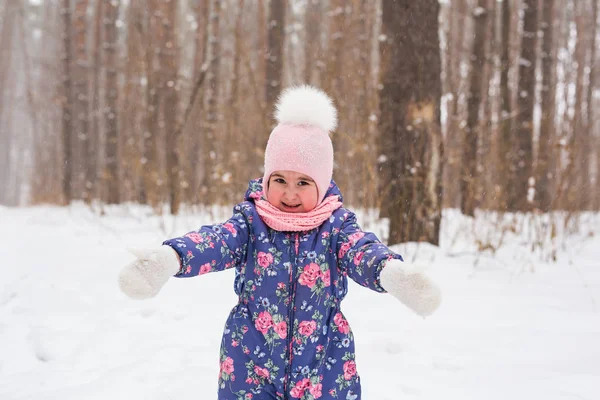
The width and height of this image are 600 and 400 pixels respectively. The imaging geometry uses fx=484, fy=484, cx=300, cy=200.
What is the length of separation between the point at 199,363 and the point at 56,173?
17262 mm

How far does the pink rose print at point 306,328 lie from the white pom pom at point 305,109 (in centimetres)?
71

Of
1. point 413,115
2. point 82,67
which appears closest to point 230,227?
point 413,115

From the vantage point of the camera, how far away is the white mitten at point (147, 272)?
124cm

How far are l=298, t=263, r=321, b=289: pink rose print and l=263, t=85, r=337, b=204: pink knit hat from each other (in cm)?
26

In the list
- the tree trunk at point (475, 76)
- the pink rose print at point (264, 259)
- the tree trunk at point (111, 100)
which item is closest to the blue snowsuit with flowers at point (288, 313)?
the pink rose print at point (264, 259)

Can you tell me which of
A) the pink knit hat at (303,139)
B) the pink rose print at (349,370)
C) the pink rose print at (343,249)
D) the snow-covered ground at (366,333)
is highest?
the pink knit hat at (303,139)

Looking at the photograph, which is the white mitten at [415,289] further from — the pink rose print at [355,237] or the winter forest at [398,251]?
the winter forest at [398,251]

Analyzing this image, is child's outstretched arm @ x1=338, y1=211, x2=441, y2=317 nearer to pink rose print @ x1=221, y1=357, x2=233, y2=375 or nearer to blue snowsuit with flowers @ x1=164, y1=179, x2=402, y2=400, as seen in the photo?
blue snowsuit with flowers @ x1=164, y1=179, x2=402, y2=400

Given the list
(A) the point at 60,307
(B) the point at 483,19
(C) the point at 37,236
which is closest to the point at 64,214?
(C) the point at 37,236

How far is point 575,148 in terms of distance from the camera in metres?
4.68

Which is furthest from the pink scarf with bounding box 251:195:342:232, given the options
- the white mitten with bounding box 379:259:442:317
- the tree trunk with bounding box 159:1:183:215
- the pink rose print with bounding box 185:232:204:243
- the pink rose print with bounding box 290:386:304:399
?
the tree trunk with bounding box 159:1:183:215

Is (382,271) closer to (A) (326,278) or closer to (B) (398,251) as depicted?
(A) (326,278)

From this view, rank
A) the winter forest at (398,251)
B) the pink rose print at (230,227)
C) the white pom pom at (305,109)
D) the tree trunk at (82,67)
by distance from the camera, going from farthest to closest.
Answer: the tree trunk at (82,67) < the winter forest at (398,251) < the white pom pom at (305,109) < the pink rose print at (230,227)

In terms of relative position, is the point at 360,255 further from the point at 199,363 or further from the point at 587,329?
the point at 587,329
